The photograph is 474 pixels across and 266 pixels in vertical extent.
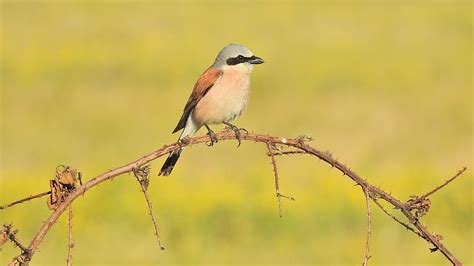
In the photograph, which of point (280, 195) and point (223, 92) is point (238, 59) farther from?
point (280, 195)

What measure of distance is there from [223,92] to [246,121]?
33.2 ft

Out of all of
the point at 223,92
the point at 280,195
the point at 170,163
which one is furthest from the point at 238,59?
the point at 280,195

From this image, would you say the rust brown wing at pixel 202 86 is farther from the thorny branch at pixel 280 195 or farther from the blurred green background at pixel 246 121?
the blurred green background at pixel 246 121

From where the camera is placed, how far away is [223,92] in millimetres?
6629

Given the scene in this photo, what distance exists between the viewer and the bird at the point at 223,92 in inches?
260

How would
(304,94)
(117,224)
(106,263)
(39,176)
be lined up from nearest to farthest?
1. (106,263)
2. (117,224)
3. (39,176)
4. (304,94)

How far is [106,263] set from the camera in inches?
394

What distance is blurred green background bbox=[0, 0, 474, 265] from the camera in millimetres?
11312

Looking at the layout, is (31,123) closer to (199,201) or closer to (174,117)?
(174,117)

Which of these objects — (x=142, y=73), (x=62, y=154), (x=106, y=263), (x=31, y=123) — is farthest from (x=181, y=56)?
(x=106, y=263)

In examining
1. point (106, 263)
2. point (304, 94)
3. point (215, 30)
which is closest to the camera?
point (106, 263)

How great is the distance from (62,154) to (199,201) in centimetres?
360

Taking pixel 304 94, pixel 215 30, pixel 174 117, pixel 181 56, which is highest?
pixel 215 30

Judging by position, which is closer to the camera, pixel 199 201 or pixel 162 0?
pixel 199 201
